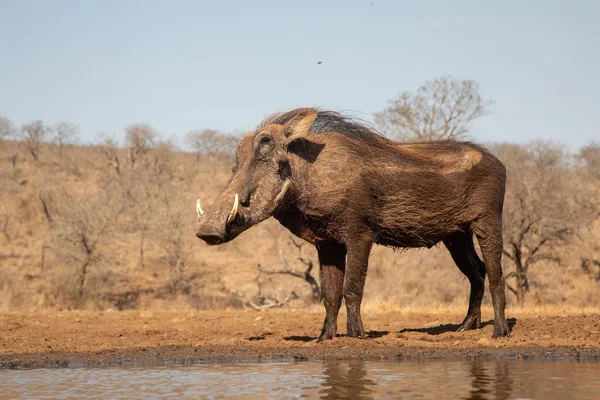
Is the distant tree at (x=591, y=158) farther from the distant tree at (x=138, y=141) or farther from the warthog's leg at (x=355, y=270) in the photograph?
the warthog's leg at (x=355, y=270)

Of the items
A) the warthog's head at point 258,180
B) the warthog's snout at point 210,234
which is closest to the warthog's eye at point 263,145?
the warthog's head at point 258,180

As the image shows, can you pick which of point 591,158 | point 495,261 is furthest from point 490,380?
point 591,158

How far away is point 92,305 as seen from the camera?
23344 millimetres

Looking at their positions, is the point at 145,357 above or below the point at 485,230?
below

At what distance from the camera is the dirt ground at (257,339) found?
9.44 meters

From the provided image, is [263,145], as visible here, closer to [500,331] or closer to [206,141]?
[500,331]

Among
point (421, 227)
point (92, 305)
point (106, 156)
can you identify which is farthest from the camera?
point (106, 156)

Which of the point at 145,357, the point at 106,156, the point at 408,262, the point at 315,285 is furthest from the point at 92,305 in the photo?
the point at 106,156

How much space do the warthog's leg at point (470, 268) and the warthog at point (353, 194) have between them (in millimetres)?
362

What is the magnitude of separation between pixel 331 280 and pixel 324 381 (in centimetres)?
275

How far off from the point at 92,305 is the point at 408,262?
11.8 m

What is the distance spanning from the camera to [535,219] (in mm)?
26375

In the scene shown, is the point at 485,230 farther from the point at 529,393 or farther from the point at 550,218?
the point at 550,218

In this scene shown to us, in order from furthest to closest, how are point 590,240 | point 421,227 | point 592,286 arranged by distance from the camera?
point 590,240
point 592,286
point 421,227
